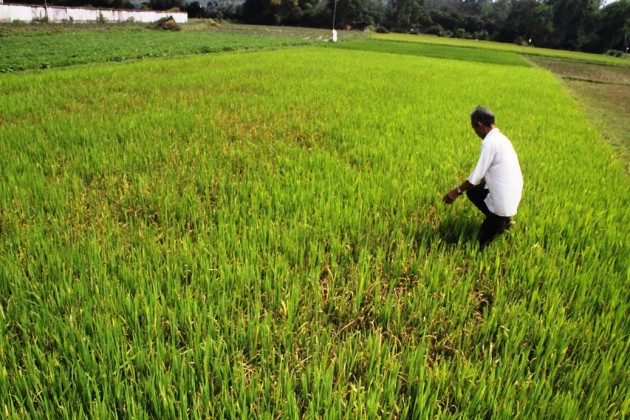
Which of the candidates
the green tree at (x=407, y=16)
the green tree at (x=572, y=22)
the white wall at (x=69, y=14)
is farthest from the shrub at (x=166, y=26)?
the green tree at (x=572, y=22)

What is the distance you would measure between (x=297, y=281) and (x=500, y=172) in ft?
4.24

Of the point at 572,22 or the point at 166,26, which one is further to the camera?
the point at 572,22

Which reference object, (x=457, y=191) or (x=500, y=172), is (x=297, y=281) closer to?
(x=457, y=191)

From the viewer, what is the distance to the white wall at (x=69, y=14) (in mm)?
24606

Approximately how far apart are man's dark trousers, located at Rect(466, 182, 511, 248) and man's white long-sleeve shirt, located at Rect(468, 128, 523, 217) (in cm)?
9

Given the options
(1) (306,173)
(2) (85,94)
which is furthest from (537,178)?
(2) (85,94)

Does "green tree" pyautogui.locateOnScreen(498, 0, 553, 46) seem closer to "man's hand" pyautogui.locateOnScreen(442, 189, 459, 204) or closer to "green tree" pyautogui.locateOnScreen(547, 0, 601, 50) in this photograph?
"green tree" pyautogui.locateOnScreen(547, 0, 601, 50)

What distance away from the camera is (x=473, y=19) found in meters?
58.4

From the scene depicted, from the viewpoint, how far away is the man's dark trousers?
230cm

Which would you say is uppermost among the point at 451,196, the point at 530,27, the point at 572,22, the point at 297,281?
the point at 572,22

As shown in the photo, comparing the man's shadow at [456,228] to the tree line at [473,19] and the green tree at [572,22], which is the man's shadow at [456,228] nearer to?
the tree line at [473,19]

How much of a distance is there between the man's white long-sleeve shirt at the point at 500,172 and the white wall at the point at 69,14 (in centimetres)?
3181

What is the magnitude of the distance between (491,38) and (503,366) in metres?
64.2

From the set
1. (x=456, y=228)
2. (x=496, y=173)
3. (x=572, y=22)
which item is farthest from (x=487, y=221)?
(x=572, y=22)
